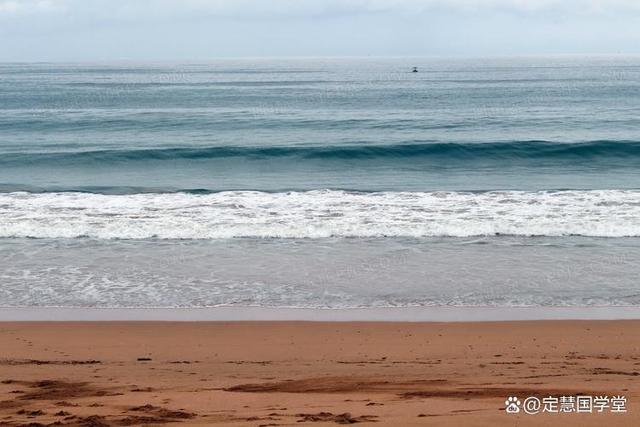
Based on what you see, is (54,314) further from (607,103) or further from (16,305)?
(607,103)

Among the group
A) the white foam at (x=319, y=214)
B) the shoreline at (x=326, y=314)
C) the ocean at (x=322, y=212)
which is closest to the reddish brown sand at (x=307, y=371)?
the shoreline at (x=326, y=314)

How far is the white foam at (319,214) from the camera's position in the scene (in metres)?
15.9

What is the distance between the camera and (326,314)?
10.7 m

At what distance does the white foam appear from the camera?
52.2 feet

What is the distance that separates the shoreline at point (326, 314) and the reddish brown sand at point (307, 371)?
330 millimetres

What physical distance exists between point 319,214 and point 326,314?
7.23m

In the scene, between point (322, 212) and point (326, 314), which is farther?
point (322, 212)

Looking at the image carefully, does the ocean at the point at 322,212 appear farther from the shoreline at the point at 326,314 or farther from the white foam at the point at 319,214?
the shoreline at the point at 326,314

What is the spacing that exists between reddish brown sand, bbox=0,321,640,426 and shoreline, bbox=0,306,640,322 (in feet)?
1.08

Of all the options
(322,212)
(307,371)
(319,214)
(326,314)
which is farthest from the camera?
(322,212)

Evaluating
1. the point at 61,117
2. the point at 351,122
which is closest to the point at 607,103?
the point at 351,122

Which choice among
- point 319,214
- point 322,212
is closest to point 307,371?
point 319,214

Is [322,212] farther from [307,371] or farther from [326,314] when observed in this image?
[307,371]

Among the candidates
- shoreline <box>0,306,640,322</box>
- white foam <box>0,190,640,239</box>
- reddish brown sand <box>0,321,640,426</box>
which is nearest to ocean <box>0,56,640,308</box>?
white foam <box>0,190,640,239</box>
